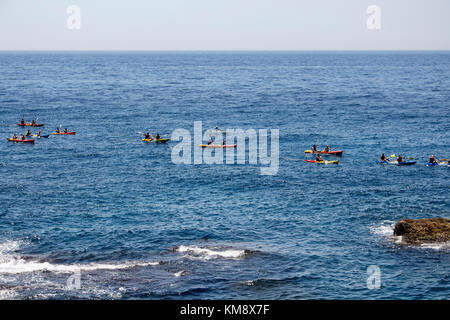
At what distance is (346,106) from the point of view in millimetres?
167250

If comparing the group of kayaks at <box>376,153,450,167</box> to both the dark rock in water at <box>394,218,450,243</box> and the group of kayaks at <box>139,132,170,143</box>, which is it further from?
the group of kayaks at <box>139,132,170,143</box>

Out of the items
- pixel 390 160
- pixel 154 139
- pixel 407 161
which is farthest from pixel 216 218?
pixel 154 139

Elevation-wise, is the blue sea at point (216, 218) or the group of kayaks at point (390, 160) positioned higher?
the group of kayaks at point (390, 160)

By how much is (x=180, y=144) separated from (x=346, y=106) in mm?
74876

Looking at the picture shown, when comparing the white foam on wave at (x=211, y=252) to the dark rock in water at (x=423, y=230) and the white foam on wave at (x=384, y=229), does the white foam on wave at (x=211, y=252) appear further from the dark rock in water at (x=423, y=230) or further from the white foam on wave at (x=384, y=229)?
the dark rock in water at (x=423, y=230)

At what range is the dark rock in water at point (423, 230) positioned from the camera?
185ft

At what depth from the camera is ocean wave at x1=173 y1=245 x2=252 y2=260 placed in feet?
179

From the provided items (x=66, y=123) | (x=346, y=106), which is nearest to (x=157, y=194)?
(x=66, y=123)

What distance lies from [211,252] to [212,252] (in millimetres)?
105

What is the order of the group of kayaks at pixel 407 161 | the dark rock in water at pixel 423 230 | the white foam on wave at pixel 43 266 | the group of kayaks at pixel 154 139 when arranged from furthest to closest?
the group of kayaks at pixel 154 139, the group of kayaks at pixel 407 161, the dark rock in water at pixel 423 230, the white foam on wave at pixel 43 266

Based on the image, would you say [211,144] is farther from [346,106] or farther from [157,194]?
[346,106]

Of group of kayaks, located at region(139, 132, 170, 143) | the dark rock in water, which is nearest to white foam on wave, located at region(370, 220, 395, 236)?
the dark rock in water

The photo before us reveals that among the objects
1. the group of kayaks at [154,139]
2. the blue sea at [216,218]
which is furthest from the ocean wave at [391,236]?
the group of kayaks at [154,139]

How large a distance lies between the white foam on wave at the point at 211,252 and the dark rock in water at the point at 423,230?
17.9 meters
